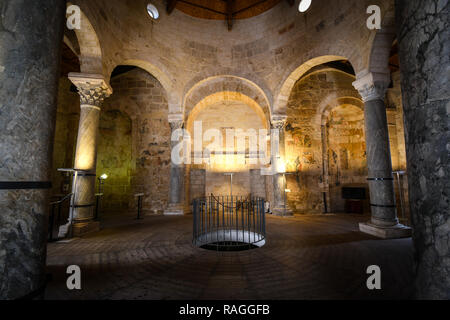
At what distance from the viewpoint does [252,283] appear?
2541 mm

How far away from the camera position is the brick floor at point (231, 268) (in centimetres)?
230

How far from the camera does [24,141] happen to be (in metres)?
1.50

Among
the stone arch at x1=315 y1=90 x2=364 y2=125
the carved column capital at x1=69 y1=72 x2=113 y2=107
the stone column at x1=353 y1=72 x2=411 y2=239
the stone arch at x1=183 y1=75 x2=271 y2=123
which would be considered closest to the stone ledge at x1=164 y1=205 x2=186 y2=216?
the stone arch at x1=183 y1=75 x2=271 y2=123

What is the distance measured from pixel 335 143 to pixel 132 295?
9645 millimetres

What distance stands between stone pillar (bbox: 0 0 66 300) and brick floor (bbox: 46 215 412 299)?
108cm

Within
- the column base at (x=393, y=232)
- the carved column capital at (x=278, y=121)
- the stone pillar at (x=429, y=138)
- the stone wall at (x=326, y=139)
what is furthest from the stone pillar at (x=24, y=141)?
the stone wall at (x=326, y=139)

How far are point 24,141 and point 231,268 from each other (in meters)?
2.76

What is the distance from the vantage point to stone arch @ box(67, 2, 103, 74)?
4918mm

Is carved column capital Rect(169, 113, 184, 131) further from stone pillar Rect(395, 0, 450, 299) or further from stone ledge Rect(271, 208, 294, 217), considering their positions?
stone pillar Rect(395, 0, 450, 299)

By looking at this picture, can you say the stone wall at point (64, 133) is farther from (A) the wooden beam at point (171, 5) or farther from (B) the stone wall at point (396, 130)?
(B) the stone wall at point (396, 130)

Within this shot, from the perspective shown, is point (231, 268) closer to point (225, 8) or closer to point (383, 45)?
point (383, 45)

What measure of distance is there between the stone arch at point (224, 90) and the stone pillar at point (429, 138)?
738cm

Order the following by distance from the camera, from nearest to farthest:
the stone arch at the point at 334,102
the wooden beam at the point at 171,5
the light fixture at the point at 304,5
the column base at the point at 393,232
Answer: the column base at the point at 393,232 < the light fixture at the point at 304,5 < the wooden beam at the point at 171,5 < the stone arch at the point at 334,102
